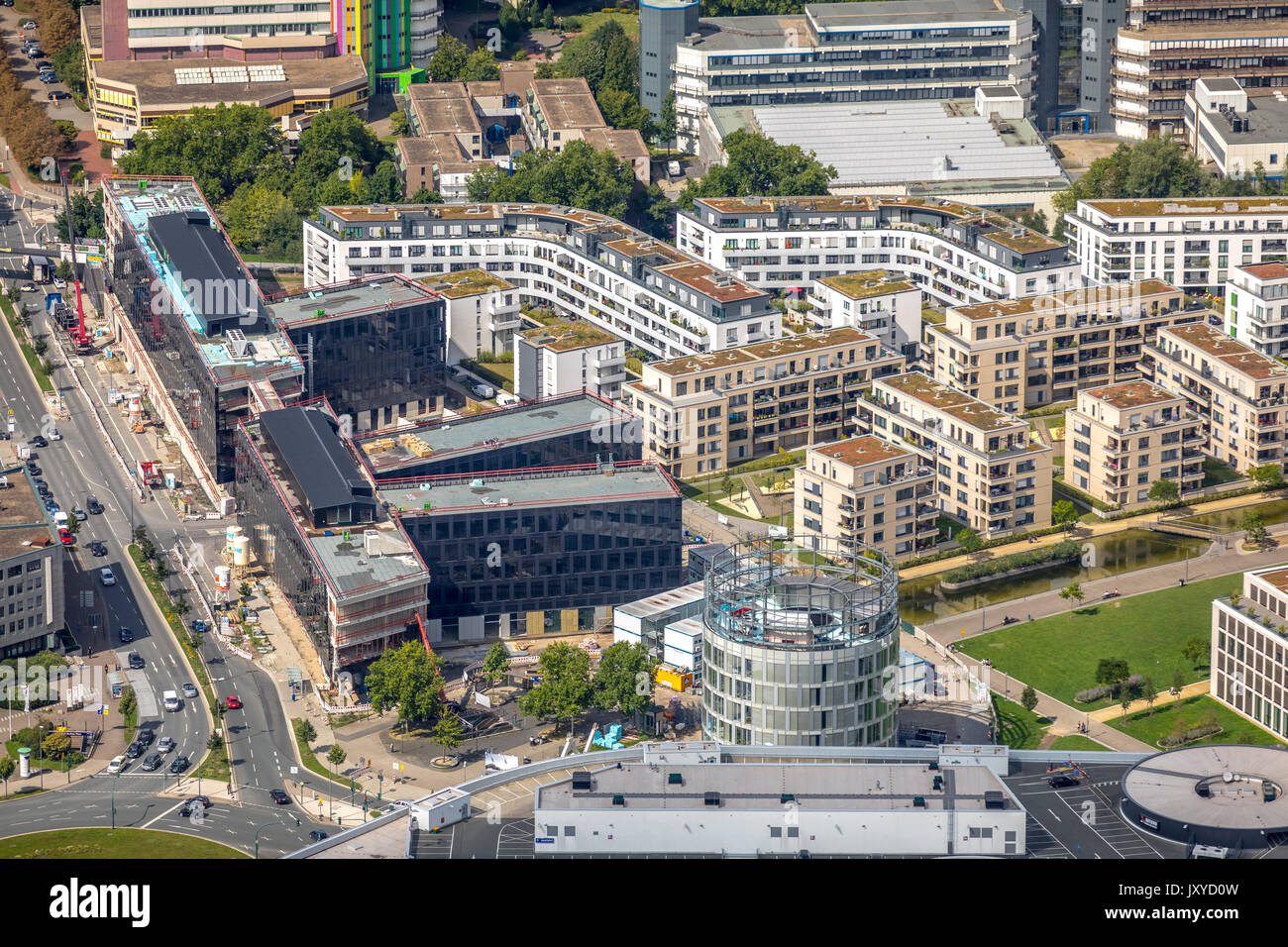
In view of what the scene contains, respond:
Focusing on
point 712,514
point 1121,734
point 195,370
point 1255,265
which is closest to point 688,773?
point 1121,734

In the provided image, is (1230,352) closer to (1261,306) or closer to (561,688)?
(1261,306)

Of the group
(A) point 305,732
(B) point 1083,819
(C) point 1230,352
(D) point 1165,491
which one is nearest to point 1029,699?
(B) point 1083,819

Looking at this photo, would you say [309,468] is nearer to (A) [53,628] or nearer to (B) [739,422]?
(A) [53,628]

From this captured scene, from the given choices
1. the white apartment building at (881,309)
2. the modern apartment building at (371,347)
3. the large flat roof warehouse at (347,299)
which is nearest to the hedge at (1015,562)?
the white apartment building at (881,309)

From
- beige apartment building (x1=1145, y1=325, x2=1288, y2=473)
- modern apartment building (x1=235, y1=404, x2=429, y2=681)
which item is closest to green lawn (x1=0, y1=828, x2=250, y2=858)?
modern apartment building (x1=235, y1=404, x2=429, y2=681)

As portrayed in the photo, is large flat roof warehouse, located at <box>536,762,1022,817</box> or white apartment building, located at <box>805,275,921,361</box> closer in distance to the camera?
large flat roof warehouse, located at <box>536,762,1022,817</box>

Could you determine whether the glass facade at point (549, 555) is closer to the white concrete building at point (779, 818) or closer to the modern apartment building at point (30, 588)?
the modern apartment building at point (30, 588)

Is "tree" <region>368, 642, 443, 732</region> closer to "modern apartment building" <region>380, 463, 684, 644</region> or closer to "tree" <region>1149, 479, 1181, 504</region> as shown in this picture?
"modern apartment building" <region>380, 463, 684, 644</region>
